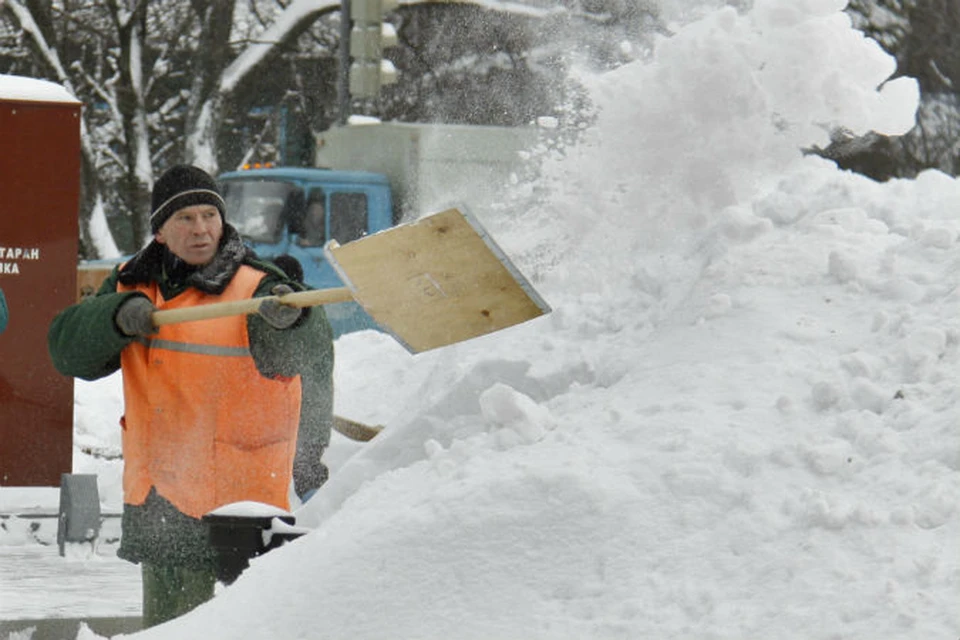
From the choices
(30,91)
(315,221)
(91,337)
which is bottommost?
(315,221)

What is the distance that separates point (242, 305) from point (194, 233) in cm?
28

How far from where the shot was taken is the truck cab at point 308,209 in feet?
48.8

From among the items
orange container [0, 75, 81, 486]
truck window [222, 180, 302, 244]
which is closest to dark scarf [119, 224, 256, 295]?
orange container [0, 75, 81, 486]

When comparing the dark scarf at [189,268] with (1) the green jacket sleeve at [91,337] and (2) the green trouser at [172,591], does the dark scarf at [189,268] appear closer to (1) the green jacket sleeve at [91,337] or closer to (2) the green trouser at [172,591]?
(1) the green jacket sleeve at [91,337]

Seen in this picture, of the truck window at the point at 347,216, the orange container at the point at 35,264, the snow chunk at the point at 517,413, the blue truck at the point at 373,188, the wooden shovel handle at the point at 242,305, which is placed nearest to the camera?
the snow chunk at the point at 517,413

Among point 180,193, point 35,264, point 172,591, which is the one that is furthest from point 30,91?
point 172,591

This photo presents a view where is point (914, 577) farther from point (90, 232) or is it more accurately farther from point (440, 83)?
point (440, 83)

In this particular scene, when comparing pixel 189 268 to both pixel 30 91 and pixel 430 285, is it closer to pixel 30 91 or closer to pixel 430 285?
pixel 430 285

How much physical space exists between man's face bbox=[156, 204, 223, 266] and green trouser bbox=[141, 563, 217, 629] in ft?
2.67

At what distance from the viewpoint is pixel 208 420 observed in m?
4.39

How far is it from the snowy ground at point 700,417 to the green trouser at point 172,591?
0.79 ft

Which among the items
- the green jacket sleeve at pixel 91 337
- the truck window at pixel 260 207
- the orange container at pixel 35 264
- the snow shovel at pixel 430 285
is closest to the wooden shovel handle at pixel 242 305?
the snow shovel at pixel 430 285

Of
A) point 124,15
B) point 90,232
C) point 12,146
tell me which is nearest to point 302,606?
point 12,146

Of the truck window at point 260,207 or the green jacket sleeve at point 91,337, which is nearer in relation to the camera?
the green jacket sleeve at point 91,337
